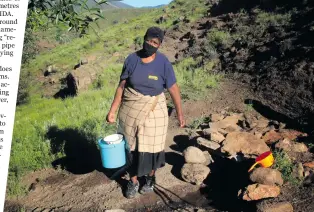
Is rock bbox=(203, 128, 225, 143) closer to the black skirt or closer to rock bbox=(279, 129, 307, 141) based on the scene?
rock bbox=(279, 129, 307, 141)

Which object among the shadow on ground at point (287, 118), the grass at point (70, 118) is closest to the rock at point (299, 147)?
the shadow on ground at point (287, 118)

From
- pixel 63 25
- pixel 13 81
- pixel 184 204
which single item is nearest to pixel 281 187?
pixel 184 204

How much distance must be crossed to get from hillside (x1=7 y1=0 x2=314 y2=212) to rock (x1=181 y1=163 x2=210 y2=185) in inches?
3.6

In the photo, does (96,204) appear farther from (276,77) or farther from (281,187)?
(276,77)

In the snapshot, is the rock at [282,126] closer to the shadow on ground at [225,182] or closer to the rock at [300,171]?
the shadow on ground at [225,182]

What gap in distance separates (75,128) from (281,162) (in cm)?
357

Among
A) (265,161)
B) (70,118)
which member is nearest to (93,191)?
(265,161)

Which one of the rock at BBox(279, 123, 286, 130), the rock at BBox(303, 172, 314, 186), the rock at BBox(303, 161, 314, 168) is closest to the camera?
the rock at BBox(303, 172, 314, 186)

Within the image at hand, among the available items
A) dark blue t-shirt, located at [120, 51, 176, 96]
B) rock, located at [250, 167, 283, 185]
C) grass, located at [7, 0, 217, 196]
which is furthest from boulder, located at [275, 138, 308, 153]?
grass, located at [7, 0, 217, 196]

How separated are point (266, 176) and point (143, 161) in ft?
4.52

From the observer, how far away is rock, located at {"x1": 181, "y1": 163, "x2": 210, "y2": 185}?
4371 mm

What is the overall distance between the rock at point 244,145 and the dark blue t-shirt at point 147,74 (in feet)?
5.12

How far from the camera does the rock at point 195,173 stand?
437 cm

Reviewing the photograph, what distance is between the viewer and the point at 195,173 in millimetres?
4383
